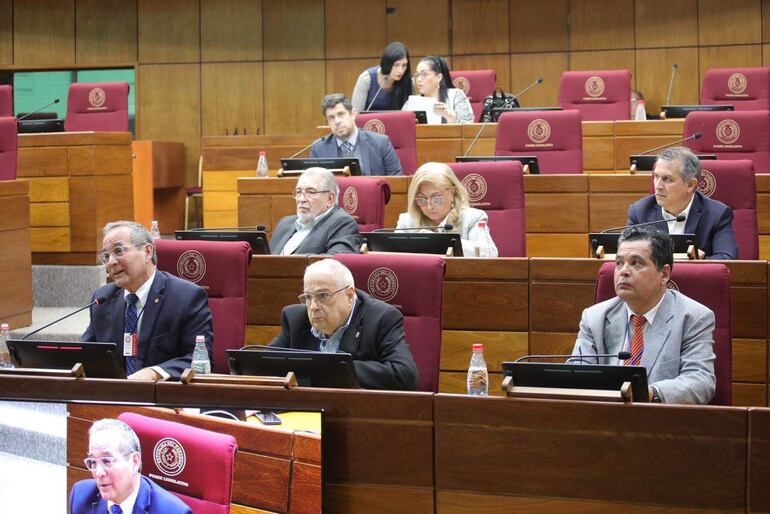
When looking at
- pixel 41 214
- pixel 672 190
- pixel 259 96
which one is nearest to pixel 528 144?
pixel 672 190

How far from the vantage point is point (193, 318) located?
3.34 meters

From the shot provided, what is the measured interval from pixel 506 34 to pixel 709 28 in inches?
64.2

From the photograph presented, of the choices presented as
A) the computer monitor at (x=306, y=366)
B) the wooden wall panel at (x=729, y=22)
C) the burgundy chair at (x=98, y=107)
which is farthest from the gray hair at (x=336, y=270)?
the wooden wall panel at (x=729, y=22)

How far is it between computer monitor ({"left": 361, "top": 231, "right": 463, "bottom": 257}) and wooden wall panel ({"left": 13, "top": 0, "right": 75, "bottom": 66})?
6.65 metres

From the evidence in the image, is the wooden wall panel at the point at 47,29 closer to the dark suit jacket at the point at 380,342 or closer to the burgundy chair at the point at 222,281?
the burgundy chair at the point at 222,281

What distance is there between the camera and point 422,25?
9242mm

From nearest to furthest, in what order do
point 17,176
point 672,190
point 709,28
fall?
point 672,190 < point 17,176 < point 709,28

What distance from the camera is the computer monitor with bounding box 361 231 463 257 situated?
3.79 metres

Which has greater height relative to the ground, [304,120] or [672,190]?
[304,120]

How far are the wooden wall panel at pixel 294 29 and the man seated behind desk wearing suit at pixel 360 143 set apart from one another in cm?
385

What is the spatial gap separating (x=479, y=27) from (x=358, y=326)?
21.3 ft

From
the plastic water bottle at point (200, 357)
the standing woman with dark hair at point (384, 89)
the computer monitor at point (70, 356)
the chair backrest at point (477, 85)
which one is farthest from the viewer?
the chair backrest at point (477, 85)

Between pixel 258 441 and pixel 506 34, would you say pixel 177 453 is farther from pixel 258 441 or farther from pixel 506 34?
pixel 506 34

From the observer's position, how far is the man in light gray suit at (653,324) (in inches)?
112
